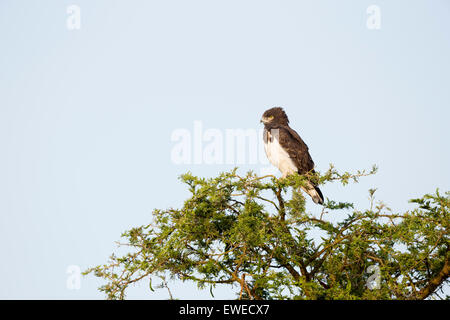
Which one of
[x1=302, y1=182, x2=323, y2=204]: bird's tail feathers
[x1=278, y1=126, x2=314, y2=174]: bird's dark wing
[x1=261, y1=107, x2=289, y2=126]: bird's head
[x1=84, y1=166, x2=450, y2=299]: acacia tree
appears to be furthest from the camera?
[x1=261, y1=107, x2=289, y2=126]: bird's head

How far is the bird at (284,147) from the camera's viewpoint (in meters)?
11.2

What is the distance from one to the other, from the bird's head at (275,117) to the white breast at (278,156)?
1.26ft

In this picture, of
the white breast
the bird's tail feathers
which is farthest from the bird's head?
the bird's tail feathers

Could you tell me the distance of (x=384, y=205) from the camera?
6.39 metres

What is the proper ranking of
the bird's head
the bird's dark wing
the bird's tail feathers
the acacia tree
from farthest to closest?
1. the bird's head
2. the bird's dark wing
3. the bird's tail feathers
4. the acacia tree

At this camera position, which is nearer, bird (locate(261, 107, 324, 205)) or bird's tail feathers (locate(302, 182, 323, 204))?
bird's tail feathers (locate(302, 182, 323, 204))

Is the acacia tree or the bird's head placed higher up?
the bird's head

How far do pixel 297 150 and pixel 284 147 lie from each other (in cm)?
26

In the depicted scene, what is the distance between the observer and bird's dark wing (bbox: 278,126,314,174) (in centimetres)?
1117

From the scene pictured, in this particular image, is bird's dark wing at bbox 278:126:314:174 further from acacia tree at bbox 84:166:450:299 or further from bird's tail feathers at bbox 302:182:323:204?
acacia tree at bbox 84:166:450:299

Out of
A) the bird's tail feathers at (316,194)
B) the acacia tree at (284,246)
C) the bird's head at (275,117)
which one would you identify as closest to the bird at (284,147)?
the bird's head at (275,117)

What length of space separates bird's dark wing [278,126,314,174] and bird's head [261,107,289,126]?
46cm
